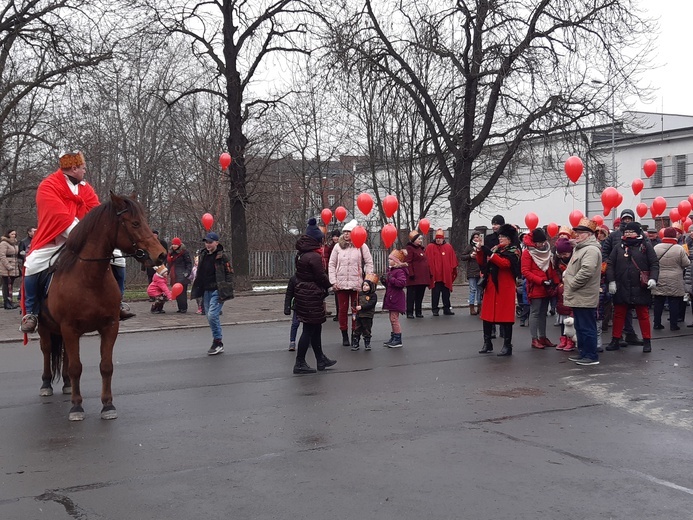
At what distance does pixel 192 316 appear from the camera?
57.8ft

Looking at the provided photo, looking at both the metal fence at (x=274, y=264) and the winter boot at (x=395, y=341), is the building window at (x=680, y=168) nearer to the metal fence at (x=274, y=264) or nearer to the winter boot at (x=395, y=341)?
the metal fence at (x=274, y=264)

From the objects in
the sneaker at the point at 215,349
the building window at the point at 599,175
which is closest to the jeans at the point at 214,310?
the sneaker at the point at 215,349

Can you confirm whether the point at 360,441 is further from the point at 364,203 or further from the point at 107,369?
the point at 364,203

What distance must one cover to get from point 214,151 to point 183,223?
5358mm

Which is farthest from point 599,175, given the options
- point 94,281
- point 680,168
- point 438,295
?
point 94,281

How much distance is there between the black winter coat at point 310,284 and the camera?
10031 mm

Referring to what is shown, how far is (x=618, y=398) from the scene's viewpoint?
27.8 feet

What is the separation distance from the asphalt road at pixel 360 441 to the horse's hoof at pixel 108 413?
115 millimetres

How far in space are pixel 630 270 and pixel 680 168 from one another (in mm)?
31954

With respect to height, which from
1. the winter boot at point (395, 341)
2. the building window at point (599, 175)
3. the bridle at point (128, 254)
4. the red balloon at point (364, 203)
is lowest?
the winter boot at point (395, 341)

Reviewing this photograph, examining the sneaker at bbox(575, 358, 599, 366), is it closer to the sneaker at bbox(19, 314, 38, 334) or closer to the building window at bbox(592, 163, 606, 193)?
the sneaker at bbox(19, 314, 38, 334)

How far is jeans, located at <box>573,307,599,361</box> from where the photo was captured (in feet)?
35.3

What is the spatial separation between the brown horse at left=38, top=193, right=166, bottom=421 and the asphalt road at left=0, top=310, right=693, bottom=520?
1.93 ft

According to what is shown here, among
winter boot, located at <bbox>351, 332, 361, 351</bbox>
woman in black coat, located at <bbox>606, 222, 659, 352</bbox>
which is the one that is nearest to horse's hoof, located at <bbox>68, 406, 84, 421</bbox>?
winter boot, located at <bbox>351, 332, 361, 351</bbox>
